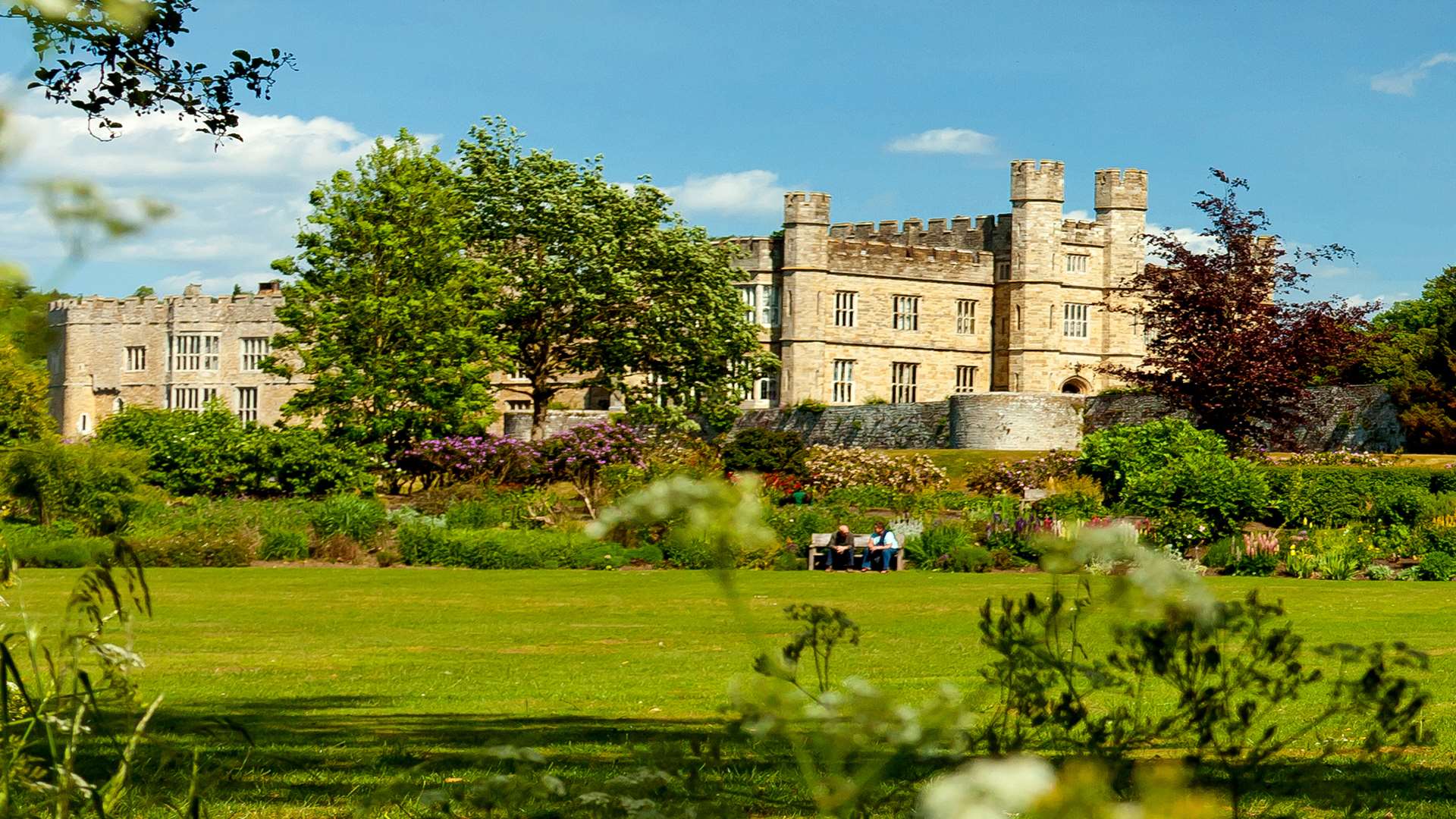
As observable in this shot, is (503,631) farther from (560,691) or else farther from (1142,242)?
(1142,242)

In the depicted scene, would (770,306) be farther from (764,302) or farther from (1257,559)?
(1257,559)

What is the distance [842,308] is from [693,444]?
20727 millimetres

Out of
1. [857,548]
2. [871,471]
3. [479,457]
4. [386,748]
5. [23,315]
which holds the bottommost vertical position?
[857,548]

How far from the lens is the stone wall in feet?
124

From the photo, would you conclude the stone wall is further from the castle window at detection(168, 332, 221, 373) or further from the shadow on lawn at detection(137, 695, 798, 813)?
the shadow on lawn at detection(137, 695, 798, 813)

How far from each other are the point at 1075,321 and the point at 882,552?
3562 cm

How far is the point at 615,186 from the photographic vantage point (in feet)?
123

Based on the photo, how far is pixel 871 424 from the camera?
151ft

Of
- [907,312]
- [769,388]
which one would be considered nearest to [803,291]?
[769,388]

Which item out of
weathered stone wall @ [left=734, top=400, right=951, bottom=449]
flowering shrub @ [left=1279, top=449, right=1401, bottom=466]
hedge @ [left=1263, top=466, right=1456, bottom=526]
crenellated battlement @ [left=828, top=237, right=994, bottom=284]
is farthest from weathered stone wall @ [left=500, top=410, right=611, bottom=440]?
hedge @ [left=1263, top=466, right=1456, bottom=526]

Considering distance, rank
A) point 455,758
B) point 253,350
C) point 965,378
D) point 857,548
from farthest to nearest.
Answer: point 965,378, point 253,350, point 857,548, point 455,758

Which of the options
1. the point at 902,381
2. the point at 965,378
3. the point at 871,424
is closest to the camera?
the point at 871,424

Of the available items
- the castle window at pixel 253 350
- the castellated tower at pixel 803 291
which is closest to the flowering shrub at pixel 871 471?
the castellated tower at pixel 803 291

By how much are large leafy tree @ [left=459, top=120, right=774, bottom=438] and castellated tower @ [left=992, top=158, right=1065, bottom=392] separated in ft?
61.0
